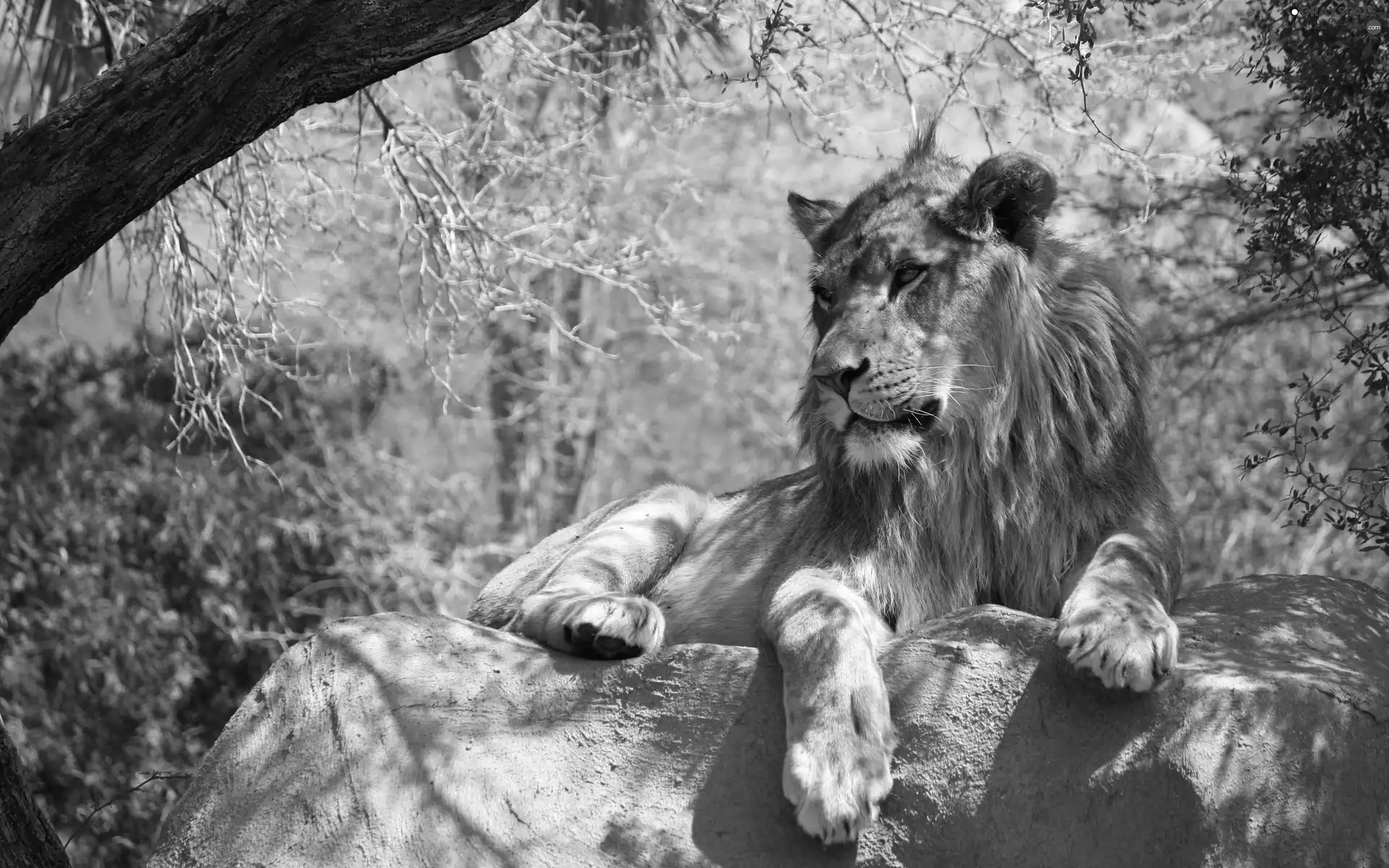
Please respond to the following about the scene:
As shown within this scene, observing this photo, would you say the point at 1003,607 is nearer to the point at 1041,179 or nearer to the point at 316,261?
the point at 1041,179

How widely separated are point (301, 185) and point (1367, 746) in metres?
6.01

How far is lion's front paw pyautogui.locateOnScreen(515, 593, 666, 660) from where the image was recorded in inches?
178

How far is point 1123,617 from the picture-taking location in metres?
3.95

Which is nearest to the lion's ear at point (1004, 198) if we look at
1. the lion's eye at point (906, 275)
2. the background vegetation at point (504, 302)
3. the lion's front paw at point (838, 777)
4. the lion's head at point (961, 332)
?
the lion's head at point (961, 332)

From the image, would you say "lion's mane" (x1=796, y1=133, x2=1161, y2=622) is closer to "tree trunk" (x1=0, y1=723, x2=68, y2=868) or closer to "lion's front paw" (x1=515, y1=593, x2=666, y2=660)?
"lion's front paw" (x1=515, y1=593, x2=666, y2=660)

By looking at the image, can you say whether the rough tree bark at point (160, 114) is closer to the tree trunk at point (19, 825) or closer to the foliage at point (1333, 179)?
the tree trunk at point (19, 825)

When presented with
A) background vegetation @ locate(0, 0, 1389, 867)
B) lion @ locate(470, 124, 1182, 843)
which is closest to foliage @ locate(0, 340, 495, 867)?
background vegetation @ locate(0, 0, 1389, 867)

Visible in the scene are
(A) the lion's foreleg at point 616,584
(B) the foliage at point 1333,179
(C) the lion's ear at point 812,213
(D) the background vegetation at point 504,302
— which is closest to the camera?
(B) the foliage at point 1333,179

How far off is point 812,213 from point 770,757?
91.9 inches

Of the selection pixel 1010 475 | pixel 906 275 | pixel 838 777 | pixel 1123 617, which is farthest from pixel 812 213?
pixel 838 777

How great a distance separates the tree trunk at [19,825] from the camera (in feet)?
12.4

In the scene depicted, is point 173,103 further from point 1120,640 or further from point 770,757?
point 1120,640

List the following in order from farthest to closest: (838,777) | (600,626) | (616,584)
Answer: (616,584) < (600,626) < (838,777)

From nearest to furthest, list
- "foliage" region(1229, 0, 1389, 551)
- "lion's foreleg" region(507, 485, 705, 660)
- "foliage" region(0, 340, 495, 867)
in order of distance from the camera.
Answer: "foliage" region(1229, 0, 1389, 551), "lion's foreleg" region(507, 485, 705, 660), "foliage" region(0, 340, 495, 867)
